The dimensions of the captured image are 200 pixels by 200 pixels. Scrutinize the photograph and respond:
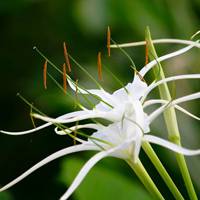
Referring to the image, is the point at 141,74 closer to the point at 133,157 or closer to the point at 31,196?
the point at 133,157

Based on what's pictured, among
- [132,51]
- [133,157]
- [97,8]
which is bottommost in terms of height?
[133,157]

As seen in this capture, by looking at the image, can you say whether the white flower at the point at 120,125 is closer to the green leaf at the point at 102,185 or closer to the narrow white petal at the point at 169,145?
the narrow white petal at the point at 169,145

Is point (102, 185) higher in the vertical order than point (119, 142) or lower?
lower

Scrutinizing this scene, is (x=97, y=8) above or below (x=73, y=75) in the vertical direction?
above

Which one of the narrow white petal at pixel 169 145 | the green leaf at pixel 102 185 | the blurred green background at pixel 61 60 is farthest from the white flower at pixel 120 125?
the blurred green background at pixel 61 60

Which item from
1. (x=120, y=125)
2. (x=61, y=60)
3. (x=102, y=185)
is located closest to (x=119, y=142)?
(x=120, y=125)

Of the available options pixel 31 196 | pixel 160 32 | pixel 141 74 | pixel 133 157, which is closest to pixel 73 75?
pixel 160 32

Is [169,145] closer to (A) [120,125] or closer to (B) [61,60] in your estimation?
(A) [120,125]
